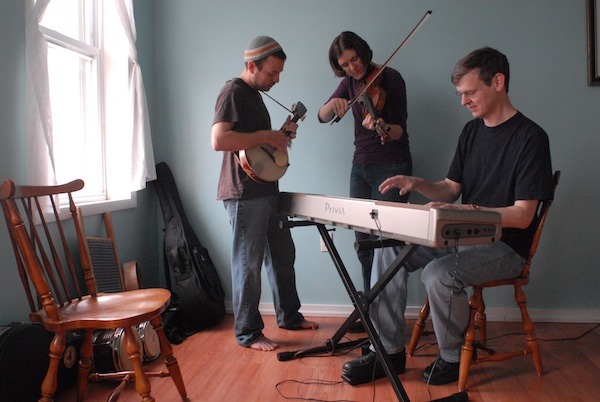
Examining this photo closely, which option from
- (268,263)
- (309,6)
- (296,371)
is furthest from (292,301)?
(309,6)

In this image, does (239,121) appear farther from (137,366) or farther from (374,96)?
(137,366)

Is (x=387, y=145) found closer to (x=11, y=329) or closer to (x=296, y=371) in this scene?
(x=296, y=371)

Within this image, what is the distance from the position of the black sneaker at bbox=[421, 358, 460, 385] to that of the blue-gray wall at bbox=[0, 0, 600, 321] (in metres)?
0.95

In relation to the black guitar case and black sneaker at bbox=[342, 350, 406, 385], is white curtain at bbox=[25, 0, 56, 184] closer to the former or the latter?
the black guitar case

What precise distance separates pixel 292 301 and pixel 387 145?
96 centimetres

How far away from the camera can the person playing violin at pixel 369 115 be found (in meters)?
2.39

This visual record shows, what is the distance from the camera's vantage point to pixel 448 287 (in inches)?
73.2

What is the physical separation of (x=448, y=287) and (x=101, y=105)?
2.04 metres

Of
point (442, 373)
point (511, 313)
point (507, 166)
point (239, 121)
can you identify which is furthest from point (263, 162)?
point (511, 313)

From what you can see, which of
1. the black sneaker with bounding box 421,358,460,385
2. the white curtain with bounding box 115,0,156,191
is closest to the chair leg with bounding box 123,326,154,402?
the black sneaker with bounding box 421,358,460,385

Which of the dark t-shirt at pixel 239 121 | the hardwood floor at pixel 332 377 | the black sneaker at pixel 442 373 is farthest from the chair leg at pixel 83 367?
the black sneaker at pixel 442 373

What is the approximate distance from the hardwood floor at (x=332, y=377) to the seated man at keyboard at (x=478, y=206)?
0.32ft

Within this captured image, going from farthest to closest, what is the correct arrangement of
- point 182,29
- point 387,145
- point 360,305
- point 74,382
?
1. point 182,29
2. point 387,145
3. point 74,382
4. point 360,305

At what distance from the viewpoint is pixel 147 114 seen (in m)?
2.88
